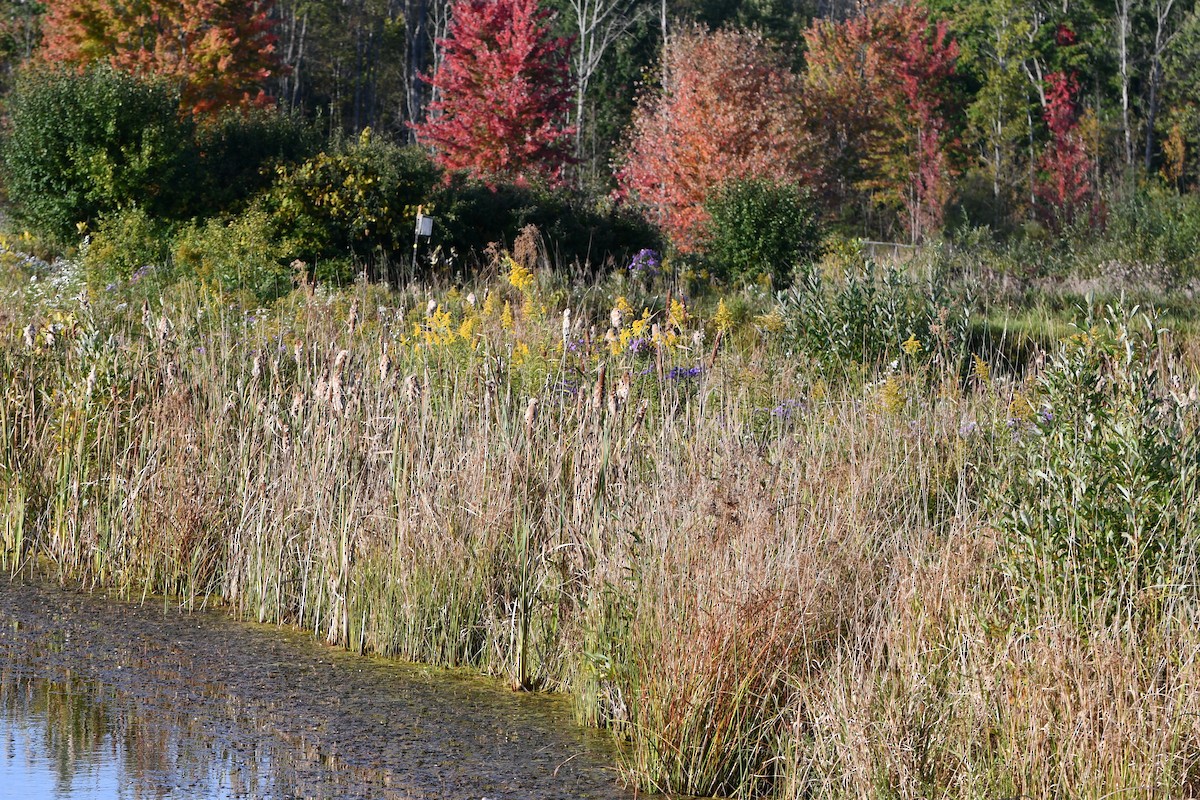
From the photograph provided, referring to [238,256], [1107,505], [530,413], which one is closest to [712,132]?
[238,256]

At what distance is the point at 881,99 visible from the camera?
104 feet

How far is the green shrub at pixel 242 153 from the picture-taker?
1524cm

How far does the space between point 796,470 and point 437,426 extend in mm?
1714

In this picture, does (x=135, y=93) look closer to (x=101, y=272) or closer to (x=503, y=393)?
(x=101, y=272)

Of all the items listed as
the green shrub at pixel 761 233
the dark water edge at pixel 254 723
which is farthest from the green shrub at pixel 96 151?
the dark water edge at pixel 254 723

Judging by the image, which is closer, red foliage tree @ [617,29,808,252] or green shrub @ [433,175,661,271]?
green shrub @ [433,175,661,271]

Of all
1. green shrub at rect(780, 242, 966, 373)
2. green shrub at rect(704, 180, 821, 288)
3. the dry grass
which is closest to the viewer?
the dry grass

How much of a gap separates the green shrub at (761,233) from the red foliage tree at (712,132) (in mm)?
5362

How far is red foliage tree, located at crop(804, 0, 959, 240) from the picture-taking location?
30828mm

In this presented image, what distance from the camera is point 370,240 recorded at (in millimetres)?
14508

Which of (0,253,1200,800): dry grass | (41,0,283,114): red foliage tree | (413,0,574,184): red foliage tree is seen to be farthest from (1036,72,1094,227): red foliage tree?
(0,253,1200,800): dry grass

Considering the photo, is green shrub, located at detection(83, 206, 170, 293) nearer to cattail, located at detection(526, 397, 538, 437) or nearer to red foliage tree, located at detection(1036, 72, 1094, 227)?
cattail, located at detection(526, 397, 538, 437)

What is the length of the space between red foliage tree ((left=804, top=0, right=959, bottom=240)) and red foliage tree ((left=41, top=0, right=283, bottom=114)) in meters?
12.9

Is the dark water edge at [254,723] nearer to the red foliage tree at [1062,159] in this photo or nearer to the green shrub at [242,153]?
the green shrub at [242,153]
